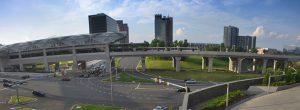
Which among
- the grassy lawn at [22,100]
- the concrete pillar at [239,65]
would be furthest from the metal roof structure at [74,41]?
the concrete pillar at [239,65]

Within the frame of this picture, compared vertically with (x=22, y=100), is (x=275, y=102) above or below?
above

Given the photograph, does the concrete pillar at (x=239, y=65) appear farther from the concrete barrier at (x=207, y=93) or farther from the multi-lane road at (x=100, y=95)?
the concrete barrier at (x=207, y=93)

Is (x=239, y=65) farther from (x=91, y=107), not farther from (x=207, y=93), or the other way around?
(x=91, y=107)

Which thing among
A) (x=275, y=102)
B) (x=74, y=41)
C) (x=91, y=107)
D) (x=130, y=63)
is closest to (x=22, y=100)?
(x=91, y=107)

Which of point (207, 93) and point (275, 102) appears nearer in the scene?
point (275, 102)

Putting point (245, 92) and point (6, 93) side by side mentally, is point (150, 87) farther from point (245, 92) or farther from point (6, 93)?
point (6, 93)

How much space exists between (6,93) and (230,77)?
7108 centimetres

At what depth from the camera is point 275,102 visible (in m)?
36.5

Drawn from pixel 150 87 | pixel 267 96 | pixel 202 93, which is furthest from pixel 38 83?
pixel 267 96

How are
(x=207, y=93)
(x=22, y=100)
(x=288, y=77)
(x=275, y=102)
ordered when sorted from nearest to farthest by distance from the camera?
(x=275, y=102) → (x=207, y=93) → (x=288, y=77) → (x=22, y=100)

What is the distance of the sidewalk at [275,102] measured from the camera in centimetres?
3394

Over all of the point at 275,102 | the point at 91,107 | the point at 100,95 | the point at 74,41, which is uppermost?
the point at 74,41

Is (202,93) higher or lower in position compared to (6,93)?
higher

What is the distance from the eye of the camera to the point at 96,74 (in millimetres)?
97062
